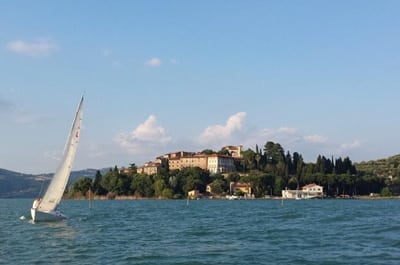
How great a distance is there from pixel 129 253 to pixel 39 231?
18.7 m

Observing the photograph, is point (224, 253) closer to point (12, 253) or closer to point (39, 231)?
point (12, 253)

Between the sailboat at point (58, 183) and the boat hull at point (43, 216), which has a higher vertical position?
the sailboat at point (58, 183)

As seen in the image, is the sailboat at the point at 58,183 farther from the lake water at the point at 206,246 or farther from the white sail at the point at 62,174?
the lake water at the point at 206,246

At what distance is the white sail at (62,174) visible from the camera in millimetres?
61219

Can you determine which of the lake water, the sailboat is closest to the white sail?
the sailboat

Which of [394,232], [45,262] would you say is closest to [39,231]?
[45,262]

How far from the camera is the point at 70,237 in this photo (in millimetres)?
45156

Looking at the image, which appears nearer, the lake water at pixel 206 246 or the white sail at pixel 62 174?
the lake water at pixel 206 246

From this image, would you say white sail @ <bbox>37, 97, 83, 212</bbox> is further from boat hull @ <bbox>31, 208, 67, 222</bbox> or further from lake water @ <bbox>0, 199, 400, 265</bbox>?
lake water @ <bbox>0, 199, 400, 265</bbox>

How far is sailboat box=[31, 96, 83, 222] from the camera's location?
2398 inches

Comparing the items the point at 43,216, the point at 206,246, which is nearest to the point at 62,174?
the point at 43,216

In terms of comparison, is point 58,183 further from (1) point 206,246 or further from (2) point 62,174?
(1) point 206,246

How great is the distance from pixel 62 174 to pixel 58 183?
1007 millimetres

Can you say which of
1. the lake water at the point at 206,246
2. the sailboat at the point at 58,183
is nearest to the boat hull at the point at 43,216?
the sailboat at the point at 58,183
